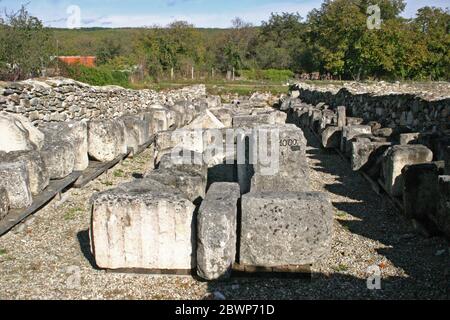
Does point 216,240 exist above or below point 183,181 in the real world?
below

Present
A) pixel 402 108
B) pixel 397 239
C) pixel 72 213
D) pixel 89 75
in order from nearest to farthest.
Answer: pixel 397 239
pixel 72 213
pixel 402 108
pixel 89 75

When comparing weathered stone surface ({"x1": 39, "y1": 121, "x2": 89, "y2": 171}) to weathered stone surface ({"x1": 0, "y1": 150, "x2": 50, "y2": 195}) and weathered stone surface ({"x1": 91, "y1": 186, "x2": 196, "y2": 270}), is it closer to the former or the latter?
weathered stone surface ({"x1": 0, "y1": 150, "x2": 50, "y2": 195})

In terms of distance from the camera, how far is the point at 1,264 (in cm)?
564

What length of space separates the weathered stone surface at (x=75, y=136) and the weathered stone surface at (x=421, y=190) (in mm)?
6271

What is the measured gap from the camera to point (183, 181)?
6695 millimetres

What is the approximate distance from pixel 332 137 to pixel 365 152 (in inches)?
132

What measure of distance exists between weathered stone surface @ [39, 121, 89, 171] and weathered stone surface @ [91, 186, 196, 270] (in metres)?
4.73

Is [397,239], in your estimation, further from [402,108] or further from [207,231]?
[402,108]

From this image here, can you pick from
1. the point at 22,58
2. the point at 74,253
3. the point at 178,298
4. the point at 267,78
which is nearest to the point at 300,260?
the point at 178,298

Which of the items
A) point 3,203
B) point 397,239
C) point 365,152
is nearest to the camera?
point 397,239

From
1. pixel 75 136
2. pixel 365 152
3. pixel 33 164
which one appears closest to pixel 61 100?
pixel 75 136

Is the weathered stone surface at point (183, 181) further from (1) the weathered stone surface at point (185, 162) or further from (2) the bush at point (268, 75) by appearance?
(2) the bush at point (268, 75)

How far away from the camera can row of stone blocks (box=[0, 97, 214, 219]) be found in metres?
6.94
